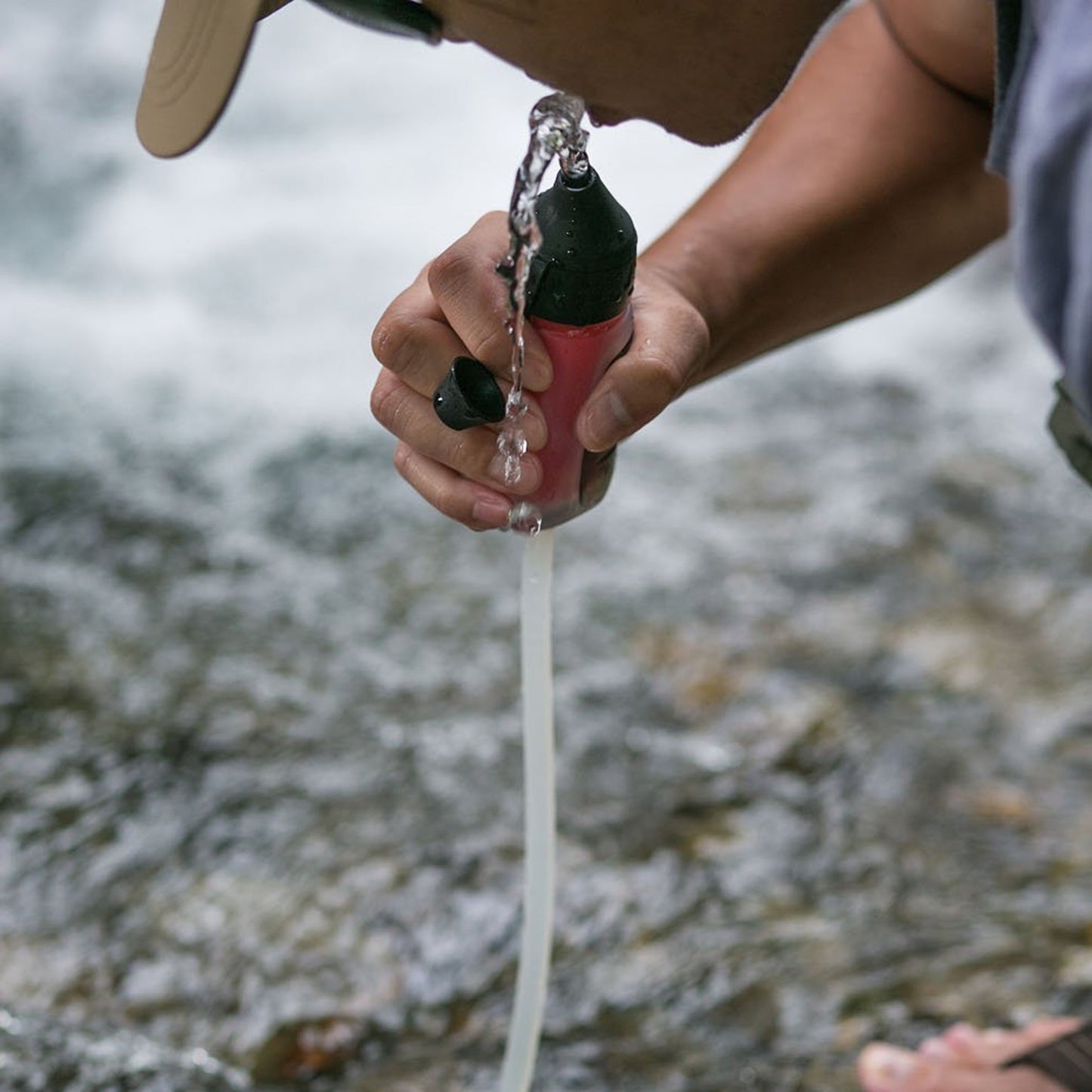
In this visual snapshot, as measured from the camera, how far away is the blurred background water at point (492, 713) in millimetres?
1656

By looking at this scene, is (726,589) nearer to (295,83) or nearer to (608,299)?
(608,299)

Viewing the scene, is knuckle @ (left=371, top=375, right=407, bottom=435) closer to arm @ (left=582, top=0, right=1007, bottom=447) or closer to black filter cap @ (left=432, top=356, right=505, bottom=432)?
black filter cap @ (left=432, top=356, right=505, bottom=432)

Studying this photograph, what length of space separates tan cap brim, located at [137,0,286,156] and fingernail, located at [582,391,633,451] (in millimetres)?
317

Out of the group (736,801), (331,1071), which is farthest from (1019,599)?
(331,1071)

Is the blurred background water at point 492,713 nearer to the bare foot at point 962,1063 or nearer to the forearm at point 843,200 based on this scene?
the bare foot at point 962,1063

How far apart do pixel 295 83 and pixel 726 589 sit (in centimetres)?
312

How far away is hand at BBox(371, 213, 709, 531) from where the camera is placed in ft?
3.28

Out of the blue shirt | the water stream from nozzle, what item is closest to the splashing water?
the water stream from nozzle

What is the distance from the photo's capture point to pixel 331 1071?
1.57 metres

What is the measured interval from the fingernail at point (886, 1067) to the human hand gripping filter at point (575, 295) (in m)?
0.84

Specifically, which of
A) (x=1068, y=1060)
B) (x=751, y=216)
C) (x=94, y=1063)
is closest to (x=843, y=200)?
(x=751, y=216)

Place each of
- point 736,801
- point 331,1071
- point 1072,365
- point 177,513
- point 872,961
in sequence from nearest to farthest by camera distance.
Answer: point 1072,365, point 331,1071, point 872,961, point 736,801, point 177,513

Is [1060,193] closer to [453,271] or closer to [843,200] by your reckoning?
[453,271]

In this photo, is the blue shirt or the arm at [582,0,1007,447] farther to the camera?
the arm at [582,0,1007,447]
